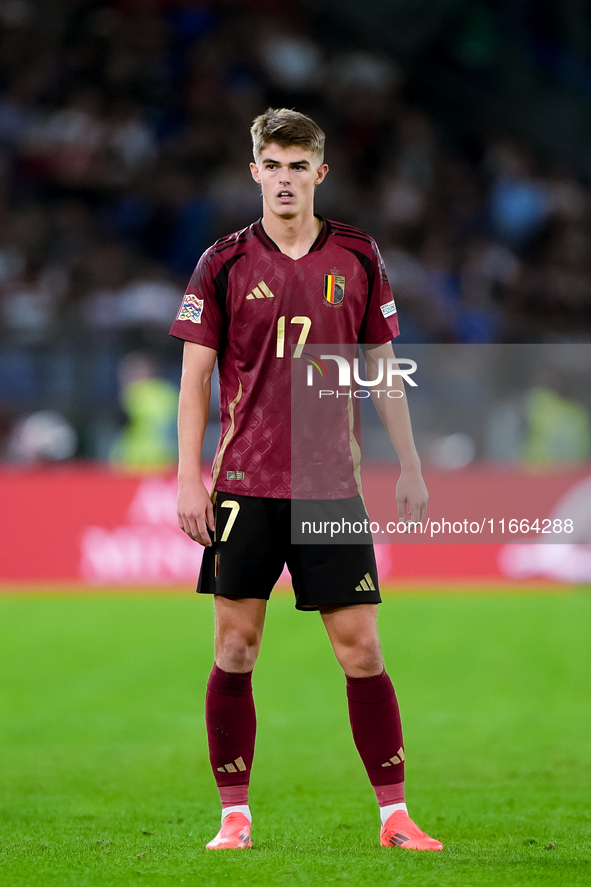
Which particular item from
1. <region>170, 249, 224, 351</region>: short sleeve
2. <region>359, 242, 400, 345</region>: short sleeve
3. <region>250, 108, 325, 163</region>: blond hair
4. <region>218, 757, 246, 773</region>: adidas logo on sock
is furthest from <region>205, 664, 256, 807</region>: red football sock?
<region>250, 108, 325, 163</region>: blond hair

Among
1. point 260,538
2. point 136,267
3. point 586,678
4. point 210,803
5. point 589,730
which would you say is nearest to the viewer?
point 260,538

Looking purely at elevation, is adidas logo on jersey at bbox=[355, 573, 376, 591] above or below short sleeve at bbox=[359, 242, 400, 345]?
below

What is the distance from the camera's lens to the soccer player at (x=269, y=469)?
354cm

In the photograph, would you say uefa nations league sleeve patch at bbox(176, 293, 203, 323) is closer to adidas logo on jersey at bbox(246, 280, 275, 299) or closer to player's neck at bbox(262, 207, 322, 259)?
adidas logo on jersey at bbox(246, 280, 275, 299)

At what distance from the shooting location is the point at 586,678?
23.0ft

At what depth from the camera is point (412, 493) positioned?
369cm

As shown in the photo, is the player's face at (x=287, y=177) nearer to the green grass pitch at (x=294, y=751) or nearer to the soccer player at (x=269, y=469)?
the soccer player at (x=269, y=469)

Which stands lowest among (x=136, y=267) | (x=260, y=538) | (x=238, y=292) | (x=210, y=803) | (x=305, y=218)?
(x=210, y=803)

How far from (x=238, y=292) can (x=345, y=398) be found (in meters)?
0.47

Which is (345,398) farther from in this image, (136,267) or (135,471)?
(136,267)

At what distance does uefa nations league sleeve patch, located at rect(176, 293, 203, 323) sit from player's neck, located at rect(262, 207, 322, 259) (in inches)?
12.3

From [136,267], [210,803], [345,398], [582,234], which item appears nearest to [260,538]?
[345,398]

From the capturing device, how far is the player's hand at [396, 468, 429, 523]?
12.1 ft

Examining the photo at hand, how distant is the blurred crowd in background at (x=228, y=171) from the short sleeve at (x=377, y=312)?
9783mm
